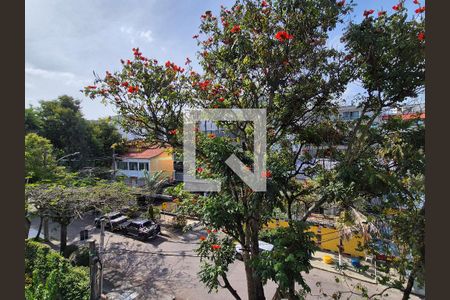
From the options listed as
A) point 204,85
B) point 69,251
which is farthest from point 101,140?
point 204,85

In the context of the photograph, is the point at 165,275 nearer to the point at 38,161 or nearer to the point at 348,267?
the point at 348,267

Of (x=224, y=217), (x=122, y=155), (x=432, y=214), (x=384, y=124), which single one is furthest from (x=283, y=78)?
(x=122, y=155)

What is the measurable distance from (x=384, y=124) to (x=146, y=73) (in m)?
5.16

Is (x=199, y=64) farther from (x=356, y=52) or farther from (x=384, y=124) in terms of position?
(x=384, y=124)

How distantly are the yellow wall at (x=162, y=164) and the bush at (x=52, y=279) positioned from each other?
15.1 meters

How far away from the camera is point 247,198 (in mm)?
4676

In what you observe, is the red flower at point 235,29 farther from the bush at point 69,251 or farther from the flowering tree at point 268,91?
the bush at point 69,251

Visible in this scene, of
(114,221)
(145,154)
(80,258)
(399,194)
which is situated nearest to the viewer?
(399,194)

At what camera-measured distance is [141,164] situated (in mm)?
24312

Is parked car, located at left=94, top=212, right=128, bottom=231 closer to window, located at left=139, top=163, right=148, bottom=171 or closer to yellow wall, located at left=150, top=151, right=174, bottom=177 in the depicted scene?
window, located at left=139, top=163, right=148, bottom=171

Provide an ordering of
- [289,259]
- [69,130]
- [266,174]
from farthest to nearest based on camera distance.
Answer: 1. [69,130]
2. [266,174]
3. [289,259]

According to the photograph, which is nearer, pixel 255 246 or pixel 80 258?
pixel 255 246

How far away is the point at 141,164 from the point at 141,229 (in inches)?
408

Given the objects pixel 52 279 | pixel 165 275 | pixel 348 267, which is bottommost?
pixel 165 275
